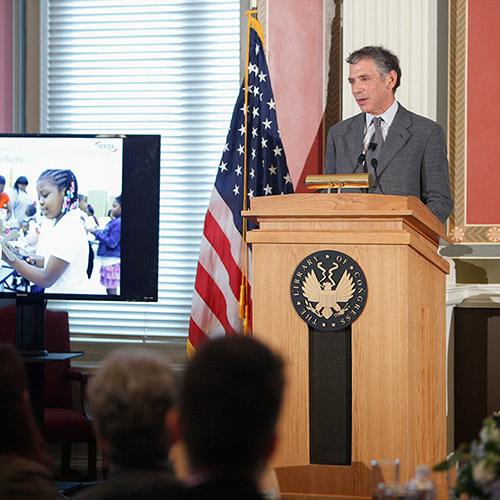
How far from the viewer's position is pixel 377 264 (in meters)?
2.59

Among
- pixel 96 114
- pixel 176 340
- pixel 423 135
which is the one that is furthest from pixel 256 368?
pixel 96 114

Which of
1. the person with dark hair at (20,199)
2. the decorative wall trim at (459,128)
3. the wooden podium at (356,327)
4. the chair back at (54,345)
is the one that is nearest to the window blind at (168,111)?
the chair back at (54,345)

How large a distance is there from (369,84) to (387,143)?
303mm

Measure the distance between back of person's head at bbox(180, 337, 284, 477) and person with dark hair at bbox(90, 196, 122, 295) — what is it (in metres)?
3.35

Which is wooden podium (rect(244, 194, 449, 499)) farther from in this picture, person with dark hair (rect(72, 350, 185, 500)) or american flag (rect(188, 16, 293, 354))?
american flag (rect(188, 16, 293, 354))

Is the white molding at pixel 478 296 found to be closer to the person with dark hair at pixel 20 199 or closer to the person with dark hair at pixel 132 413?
the person with dark hair at pixel 20 199

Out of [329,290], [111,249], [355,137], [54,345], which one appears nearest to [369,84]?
[355,137]

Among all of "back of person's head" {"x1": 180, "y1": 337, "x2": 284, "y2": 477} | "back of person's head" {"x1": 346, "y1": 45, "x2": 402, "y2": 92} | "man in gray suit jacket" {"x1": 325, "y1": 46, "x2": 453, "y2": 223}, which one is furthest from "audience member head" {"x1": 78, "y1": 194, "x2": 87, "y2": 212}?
"back of person's head" {"x1": 180, "y1": 337, "x2": 284, "y2": 477}

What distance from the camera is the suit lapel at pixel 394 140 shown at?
12.3 feet

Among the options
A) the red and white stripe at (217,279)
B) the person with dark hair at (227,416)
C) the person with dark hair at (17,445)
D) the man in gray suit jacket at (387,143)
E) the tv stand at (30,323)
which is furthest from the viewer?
the red and white stripe at (217,279)

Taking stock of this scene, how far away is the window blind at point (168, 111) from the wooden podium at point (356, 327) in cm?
293

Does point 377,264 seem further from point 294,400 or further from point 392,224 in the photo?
point 294,400

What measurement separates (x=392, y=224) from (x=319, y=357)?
0.47 m

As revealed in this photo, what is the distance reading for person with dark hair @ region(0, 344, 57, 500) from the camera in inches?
63.2
